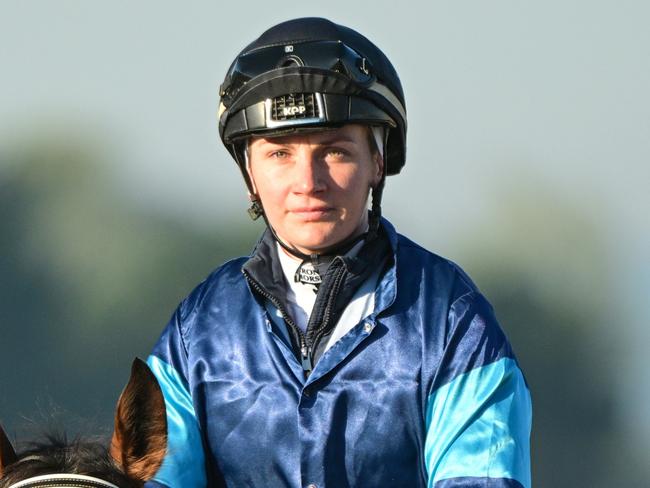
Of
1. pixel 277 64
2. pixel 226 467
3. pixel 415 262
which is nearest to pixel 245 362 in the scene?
pixel 226 467

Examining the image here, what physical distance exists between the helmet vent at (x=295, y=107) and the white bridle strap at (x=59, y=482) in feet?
3.75

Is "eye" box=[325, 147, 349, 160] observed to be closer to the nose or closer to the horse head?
the nose

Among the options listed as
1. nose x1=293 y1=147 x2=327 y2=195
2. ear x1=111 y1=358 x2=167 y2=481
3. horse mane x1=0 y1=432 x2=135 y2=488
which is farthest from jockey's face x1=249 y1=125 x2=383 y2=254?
horse mane x1=0 y1=432 x2=135 y2=488

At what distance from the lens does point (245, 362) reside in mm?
3844

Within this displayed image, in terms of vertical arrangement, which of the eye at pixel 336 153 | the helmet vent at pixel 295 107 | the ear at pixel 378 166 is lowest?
the ear at pixel 378 166

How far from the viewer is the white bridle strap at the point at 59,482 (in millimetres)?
2941

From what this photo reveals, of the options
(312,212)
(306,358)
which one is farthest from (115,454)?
(312,212)

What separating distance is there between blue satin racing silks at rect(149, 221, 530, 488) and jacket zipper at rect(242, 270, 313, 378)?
0.11ft

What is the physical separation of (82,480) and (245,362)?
3.06ft

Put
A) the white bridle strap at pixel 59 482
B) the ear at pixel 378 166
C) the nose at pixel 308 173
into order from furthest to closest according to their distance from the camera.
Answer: the ear at pixel 378 166 < the nose at pixel 308 173 < the white bridle strap at pixel 59 482

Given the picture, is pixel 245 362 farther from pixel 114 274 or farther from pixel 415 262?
pixel 114 274

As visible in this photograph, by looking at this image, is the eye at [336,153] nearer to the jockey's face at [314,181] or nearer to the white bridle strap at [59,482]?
the jockey's face at [314,181]

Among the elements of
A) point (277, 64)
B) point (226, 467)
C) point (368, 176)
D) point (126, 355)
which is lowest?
point (126, 355)

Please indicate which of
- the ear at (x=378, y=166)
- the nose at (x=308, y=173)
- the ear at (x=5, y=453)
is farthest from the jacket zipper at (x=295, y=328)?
the ear at (x=5, y=453)
